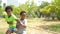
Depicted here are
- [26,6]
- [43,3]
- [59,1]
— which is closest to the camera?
[59,1]

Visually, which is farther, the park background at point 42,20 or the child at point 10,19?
the park background at point 42,20

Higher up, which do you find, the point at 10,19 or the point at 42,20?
the point at 10,19

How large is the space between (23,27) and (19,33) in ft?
0.55

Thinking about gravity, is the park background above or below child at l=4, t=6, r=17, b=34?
below

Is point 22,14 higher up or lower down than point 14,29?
higher up

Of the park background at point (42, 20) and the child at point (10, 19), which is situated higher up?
the child at point (10, 19)

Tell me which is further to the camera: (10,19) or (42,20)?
(42,20)

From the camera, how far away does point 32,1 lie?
47.5 meters

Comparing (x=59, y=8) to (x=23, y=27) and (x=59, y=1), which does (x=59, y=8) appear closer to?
(x=59, y=1)

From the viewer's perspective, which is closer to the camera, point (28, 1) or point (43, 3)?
point (28, 1)

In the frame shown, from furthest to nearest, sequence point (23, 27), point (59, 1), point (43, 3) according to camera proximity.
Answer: point (43, 3), point (59, 1), point (23, 27)

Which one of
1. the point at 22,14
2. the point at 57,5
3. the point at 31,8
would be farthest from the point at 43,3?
the point at 22,14

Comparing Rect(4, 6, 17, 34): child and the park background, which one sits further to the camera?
the park background

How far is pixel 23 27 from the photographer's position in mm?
4445
